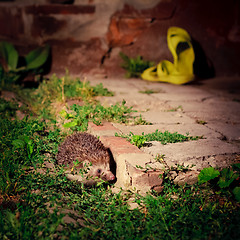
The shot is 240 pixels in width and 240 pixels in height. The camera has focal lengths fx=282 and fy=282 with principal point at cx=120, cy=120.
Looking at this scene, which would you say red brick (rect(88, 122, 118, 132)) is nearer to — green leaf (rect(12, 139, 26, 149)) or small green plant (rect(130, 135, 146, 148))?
small green plant (rect(130, 135, 146, 148))

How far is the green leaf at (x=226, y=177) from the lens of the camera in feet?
8.43

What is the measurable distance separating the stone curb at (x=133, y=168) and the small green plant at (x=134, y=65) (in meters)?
3.96

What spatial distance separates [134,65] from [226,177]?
15.1ft

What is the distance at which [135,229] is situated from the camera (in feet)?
7.27

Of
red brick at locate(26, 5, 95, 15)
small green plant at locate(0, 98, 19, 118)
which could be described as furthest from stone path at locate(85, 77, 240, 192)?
red brick at locate(26, 5, 95, 15)

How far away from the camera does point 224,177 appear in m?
2.64

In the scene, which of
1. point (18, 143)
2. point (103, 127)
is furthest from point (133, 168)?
point (18, 143)

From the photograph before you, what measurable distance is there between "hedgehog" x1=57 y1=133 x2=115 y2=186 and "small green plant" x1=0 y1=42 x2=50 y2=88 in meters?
3.40

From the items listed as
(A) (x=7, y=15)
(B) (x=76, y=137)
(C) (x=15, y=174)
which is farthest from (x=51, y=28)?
(C) (x=15, y=174)

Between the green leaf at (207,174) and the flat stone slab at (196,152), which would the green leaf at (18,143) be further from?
the green leaf at (207,174)

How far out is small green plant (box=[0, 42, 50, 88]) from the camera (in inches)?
241

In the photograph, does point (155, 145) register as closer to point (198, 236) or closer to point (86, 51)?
point (198, 236)

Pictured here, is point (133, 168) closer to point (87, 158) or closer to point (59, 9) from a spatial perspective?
point (87, 158)

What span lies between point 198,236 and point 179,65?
499 centimetres
